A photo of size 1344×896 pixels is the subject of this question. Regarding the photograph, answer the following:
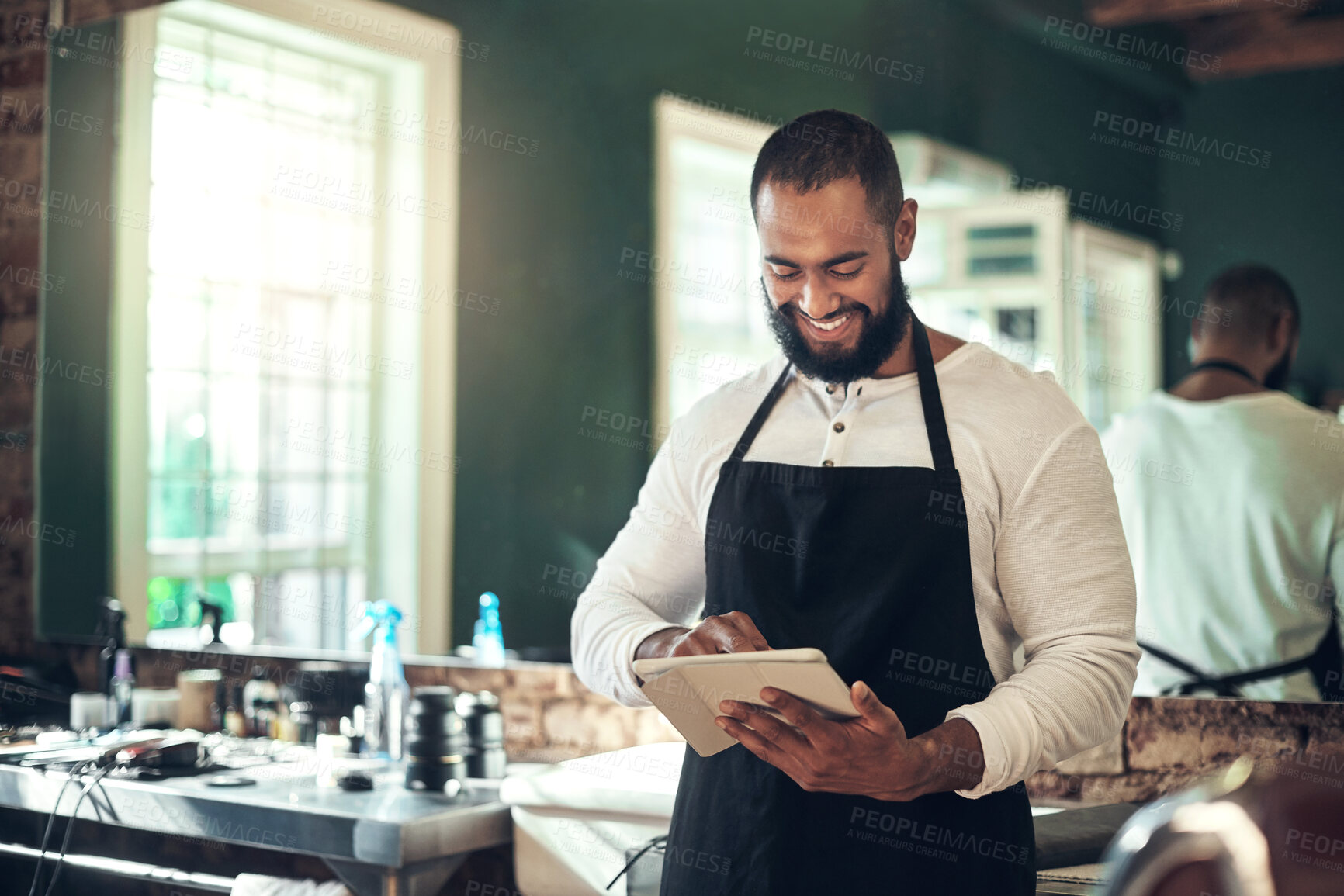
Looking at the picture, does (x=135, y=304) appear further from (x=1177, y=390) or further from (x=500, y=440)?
(x=1177, y=390)

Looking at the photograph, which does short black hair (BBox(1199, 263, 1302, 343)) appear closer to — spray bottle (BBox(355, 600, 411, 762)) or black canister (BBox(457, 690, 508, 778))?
black canister (BBox(457, 690, 508, 778))

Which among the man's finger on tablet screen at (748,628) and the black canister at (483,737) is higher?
the man's finger on tablet screen at (748,628)

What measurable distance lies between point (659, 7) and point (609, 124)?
0.90 ft

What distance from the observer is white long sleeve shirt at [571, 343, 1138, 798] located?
1419mm

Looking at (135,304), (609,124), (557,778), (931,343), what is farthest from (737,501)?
(135,304)

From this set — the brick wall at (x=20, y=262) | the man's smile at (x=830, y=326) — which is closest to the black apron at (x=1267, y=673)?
the man's smile at (x=830, y=326)

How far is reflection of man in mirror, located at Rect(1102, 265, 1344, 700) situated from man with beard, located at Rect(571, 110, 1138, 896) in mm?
481

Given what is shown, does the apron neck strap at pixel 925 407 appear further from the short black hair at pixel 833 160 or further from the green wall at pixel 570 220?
the green wall at pixel 570 220

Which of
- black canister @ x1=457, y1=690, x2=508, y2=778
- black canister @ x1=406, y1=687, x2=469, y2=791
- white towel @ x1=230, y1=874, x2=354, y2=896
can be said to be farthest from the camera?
black canister @ x1=457, y1=690, x2=508, y2=778

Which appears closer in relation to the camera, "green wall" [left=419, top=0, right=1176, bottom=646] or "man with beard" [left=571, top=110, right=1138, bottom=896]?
"man with beard" [left=571, top=110, right=1138, bottom=896]

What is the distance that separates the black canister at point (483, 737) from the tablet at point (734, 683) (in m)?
0.86

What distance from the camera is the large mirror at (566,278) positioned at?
1.96 meters

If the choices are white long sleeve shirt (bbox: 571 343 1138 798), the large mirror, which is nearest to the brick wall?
the large mirror

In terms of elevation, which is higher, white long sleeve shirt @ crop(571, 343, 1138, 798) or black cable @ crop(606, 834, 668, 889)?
white long sleeve shirt @ crop(571, 343, 1138, 798)
